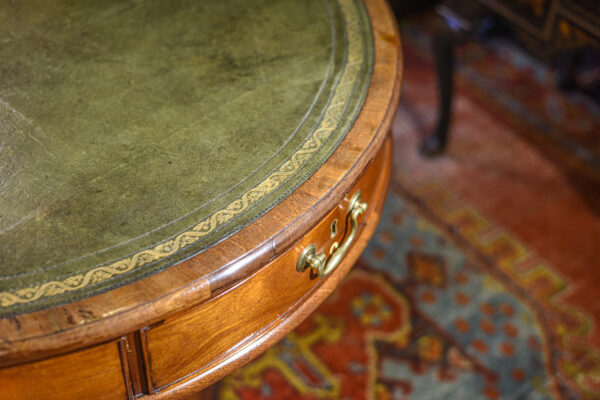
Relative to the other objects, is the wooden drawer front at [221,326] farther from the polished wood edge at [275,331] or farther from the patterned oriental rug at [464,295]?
the patterned oriental rug at [464,295]

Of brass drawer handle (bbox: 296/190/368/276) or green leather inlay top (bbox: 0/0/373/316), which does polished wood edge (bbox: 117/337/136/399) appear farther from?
brass drawer handle (bbox: 296/190/368/276)

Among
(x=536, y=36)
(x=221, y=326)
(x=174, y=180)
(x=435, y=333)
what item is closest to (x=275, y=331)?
(x=221, y=326)

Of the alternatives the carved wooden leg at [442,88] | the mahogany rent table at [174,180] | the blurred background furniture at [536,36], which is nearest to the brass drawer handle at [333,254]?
the mahogany rent table at [174,180]

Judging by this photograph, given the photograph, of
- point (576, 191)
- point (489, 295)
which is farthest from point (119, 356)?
point (576, 191)

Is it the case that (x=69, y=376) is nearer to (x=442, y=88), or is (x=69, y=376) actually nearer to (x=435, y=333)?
(x=435, y=333)

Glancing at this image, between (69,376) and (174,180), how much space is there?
0.70 ft

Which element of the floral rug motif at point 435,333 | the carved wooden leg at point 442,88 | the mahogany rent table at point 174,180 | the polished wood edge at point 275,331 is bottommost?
Result: the floral rug motif at point 435,333

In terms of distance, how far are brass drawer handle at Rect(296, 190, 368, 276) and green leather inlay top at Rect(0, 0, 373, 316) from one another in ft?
0.24

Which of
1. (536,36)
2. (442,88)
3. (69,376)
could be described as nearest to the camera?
(69,376)

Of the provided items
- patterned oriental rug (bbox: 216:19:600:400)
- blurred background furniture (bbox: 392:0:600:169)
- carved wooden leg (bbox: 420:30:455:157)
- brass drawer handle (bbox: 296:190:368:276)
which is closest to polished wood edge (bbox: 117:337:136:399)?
brass drawer handle (bbox: 296:190:368:276)

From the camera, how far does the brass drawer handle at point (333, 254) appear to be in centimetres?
70

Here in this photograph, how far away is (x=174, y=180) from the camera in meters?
0.67

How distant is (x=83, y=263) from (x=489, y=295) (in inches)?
39.2

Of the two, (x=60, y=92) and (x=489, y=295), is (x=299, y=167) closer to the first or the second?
(x=60, y=92)
